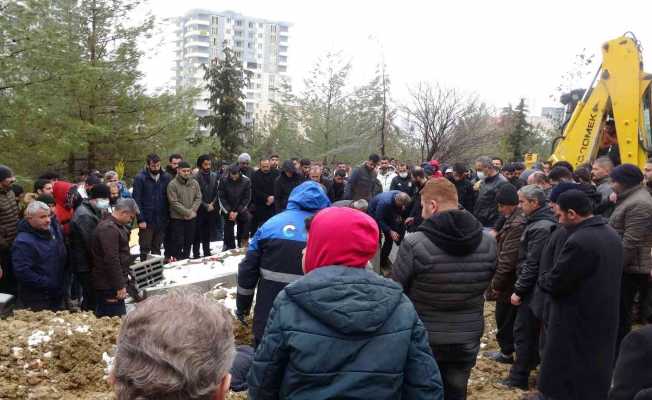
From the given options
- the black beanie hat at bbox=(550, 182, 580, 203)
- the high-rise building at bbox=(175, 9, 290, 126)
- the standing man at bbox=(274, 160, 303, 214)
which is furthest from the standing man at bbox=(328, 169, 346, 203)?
the high-rise building at bbox=(175, 9, 290, 126)

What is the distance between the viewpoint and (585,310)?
4277 mm

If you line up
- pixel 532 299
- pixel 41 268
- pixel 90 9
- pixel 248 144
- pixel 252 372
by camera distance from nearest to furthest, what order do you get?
pixel 252 372 → pixel 532 299 → pixel 41 268 → pixel 90 9 → pixel 248 144

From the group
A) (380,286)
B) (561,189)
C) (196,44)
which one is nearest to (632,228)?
(561,189)

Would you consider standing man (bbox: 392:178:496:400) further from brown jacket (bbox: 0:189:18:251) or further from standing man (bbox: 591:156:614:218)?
brown jacket (bbox: 0:189:18:251)

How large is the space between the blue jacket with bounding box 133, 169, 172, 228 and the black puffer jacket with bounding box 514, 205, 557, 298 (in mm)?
6331

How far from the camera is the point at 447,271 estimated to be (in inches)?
144

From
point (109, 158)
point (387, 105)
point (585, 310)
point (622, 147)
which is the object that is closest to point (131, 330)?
point (585, 310)

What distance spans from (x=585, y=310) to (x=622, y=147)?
7.27 m

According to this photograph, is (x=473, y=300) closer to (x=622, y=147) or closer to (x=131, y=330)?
(x=131, y=330)

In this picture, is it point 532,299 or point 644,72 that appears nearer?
point 532,299

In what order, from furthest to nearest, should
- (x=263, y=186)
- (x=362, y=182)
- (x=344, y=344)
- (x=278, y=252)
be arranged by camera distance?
(x=263, y=186)
(x=362, y=182)
(x=278, y=252)
(x=344, y=344)

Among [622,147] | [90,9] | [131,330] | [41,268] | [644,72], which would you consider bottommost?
[41,268]

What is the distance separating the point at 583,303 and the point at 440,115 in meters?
26.2

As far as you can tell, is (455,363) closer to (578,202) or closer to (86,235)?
(578,202)
